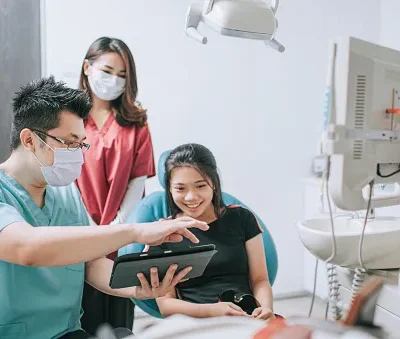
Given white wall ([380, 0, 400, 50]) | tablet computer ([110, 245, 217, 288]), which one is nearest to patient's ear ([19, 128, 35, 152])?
tablet computer ([110, 245, 217, 288])

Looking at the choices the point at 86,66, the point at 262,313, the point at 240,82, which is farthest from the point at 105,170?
the point at 262,313

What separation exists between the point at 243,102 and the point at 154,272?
1668mm

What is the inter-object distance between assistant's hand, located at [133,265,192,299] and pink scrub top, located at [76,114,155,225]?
3.25ft

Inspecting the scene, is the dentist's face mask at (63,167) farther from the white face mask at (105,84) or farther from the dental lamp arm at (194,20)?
the white face mask at (105,84)

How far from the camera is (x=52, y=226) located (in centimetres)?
147

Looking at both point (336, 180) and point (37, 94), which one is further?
point (37, 94)

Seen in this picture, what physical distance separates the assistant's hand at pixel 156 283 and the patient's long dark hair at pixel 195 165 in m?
0.46

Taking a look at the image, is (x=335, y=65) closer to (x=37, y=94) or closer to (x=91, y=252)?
(x=91, y=252)

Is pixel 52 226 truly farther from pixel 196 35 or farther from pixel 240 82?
pixel 240 82

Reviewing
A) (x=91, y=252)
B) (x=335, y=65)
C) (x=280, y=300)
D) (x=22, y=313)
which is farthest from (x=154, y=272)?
(x=280, y=300)

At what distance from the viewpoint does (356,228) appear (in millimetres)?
1924

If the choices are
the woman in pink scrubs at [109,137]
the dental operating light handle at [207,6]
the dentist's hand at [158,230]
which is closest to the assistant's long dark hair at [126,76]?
the woman in pink scrubs at [109,137]

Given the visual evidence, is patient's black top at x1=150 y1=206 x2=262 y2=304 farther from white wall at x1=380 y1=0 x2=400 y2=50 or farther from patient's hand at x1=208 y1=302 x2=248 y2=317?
white wall at x1=380 y1=0 x2=400 y2=50

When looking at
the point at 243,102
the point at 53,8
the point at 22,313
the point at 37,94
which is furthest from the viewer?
the point at 243,102
